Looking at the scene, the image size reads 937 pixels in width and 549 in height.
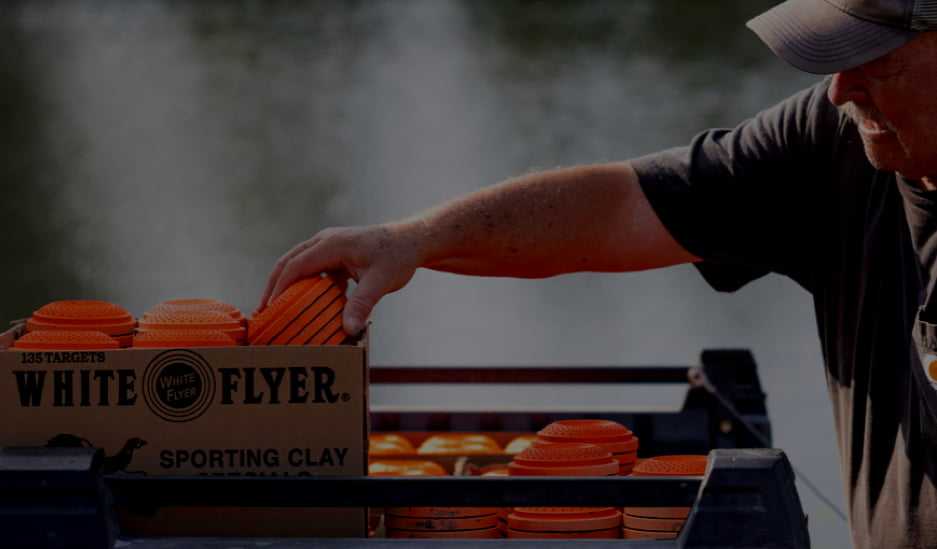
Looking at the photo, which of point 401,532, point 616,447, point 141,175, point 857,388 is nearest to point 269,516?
point 401,532

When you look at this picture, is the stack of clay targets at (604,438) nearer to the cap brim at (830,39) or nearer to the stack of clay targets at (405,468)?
the stack of clay targets at (405,468)

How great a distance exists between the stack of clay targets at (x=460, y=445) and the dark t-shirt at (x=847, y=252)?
67 cm

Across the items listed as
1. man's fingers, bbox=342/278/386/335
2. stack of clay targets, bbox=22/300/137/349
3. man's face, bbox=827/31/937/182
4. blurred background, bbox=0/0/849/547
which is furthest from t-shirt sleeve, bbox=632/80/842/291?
blurred background, bbox=0/0/849/547

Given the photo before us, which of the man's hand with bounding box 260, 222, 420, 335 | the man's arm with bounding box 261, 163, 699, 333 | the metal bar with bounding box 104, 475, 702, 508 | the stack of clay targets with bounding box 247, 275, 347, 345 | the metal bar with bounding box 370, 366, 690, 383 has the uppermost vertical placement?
the man's arm with bounding box 261, 163, 699, 333

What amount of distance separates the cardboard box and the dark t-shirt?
2.43ft

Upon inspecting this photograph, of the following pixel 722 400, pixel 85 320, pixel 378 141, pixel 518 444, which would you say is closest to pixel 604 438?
pixel 85 320

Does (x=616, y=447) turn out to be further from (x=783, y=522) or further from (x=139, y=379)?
(x=139, y=379)

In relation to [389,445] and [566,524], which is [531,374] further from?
[566,524]

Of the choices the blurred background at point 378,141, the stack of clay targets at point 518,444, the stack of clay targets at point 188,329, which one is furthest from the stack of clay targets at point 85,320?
the blurred background at point 378,141

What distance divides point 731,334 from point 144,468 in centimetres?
616

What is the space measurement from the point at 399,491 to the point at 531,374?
1.70m

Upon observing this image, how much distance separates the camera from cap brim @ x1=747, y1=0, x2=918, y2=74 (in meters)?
1.50

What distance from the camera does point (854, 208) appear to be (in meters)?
1.78

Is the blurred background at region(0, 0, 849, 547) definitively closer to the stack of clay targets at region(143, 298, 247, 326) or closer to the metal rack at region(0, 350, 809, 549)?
the stack of clay targets at region(143, 298, 247, 326)
